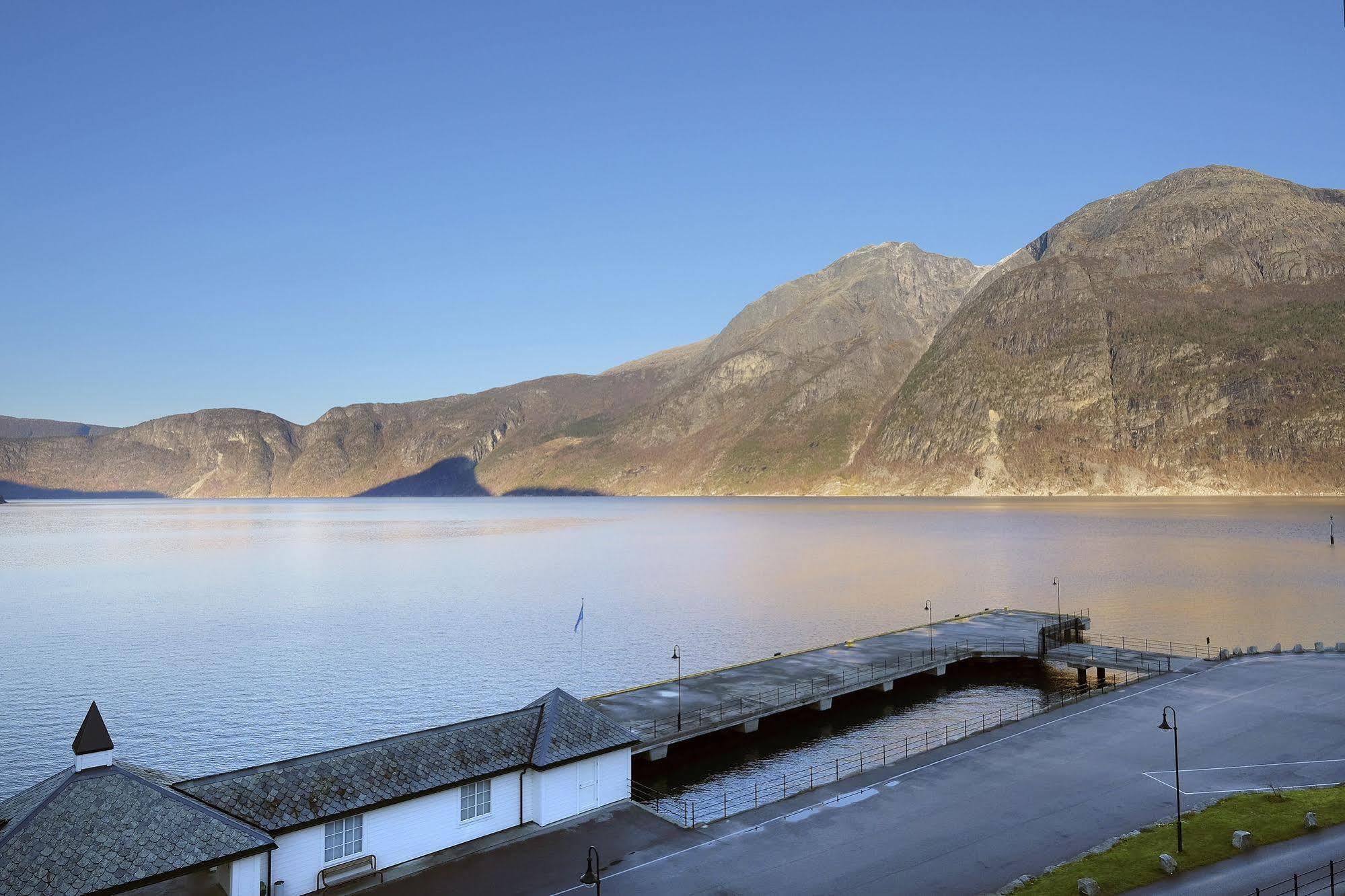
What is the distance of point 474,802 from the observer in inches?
1271

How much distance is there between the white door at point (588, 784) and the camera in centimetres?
3453

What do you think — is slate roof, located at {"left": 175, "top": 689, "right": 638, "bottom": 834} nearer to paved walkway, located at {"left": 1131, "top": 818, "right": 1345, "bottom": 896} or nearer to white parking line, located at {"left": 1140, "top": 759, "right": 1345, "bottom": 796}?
paved walkway, located at {"left": 1131, "top": 818, "right": 1345, "bottom": 896}

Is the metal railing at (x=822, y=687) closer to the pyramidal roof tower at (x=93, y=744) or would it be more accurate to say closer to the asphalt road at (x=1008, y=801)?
the asphalt road at (x=1008, y=801)

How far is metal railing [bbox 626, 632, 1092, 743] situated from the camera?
47.0 meters

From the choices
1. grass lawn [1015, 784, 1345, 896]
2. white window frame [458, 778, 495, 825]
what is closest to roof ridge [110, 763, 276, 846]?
white window frame [458, 778, 495, 825]

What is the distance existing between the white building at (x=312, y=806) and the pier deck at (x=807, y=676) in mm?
9449

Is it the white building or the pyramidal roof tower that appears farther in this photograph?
the pyramidal roof tower

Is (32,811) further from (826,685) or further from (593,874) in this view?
(826,685)

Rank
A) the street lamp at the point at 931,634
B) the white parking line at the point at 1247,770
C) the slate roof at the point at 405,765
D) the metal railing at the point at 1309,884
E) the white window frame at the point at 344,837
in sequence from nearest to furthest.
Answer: the metal railing at the point at 1309,884 → the slate roof at the point at 405,765 → the white window frame at the point at 344,837 → the white parking line at the point at 1247,770 → the street lamp at the point at 931,634

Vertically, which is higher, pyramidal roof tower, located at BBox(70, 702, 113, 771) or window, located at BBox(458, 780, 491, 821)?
pyramidal roof tower, located at BBox(70, 702, 113, 771)

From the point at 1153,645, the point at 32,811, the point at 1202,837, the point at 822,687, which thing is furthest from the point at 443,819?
the point at 1153,645

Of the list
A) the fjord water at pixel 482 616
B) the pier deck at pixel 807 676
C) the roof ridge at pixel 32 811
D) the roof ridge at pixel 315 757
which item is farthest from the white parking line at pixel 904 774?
the roof ridge at pixel 32 811

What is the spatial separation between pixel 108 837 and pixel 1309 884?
112 ft

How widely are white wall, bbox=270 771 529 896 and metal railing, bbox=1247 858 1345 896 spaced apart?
78.4 ft
